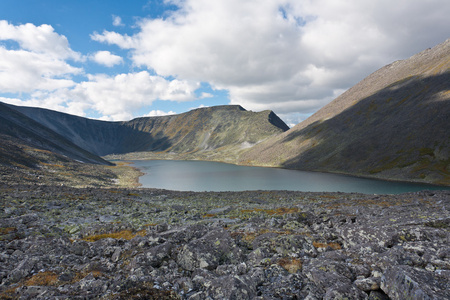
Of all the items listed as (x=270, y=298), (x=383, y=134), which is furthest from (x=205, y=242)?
(x=383, y=134)

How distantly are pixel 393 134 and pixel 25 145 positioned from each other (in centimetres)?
19127

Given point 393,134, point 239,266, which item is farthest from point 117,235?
point 393,134

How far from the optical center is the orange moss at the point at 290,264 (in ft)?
33.9

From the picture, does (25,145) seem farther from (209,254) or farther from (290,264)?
(290,264)

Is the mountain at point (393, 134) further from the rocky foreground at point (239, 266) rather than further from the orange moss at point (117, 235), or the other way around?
the orange moss at point (117, 235)

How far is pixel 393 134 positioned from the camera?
443ft

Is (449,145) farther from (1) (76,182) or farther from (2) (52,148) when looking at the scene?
(2) (52,148)

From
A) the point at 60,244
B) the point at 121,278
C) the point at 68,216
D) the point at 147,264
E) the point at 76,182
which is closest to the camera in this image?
the point at 121,278

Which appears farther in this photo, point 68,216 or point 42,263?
point 68,216

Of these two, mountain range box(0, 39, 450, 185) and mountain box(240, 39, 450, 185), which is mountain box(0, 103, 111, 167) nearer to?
mountain range box(0, 39, 450, 185)

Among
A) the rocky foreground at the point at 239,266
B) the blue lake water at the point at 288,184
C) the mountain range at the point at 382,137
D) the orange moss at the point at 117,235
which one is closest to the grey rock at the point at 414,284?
the rocky foreground at the point at 239,266

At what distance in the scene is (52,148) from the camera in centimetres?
13812

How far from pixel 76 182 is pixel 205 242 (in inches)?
3123

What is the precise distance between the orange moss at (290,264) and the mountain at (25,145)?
3543 inches
